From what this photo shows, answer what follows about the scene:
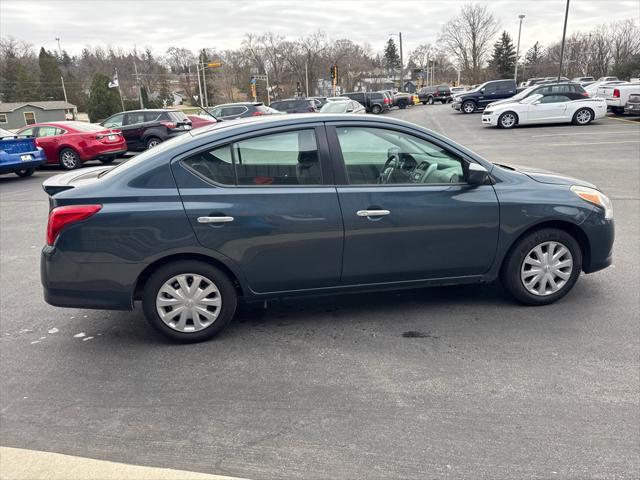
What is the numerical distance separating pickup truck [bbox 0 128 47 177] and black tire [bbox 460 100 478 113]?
2620cm

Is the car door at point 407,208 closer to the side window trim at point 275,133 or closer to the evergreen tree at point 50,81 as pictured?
the side window trim at point 275,133

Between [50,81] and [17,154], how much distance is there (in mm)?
80748

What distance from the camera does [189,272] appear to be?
3805 mm

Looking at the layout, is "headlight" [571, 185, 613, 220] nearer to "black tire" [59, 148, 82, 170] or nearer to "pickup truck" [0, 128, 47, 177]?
"pickup truck" [0, 128, 47, 177]

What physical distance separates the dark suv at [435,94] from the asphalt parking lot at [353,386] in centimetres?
5314

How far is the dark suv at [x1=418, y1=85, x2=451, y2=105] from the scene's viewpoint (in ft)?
180

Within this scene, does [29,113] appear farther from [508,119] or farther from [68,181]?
[68,181]

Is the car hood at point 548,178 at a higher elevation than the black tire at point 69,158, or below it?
higher

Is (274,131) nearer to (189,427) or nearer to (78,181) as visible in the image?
(78,181)

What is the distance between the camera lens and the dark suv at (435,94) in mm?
54750

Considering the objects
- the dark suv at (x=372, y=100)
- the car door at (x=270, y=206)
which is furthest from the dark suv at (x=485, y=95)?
the car door at (x=270, y=206)

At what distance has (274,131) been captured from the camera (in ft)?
12.9

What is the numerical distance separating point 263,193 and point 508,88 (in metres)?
31.9

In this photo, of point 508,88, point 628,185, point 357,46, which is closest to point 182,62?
point 357,46
